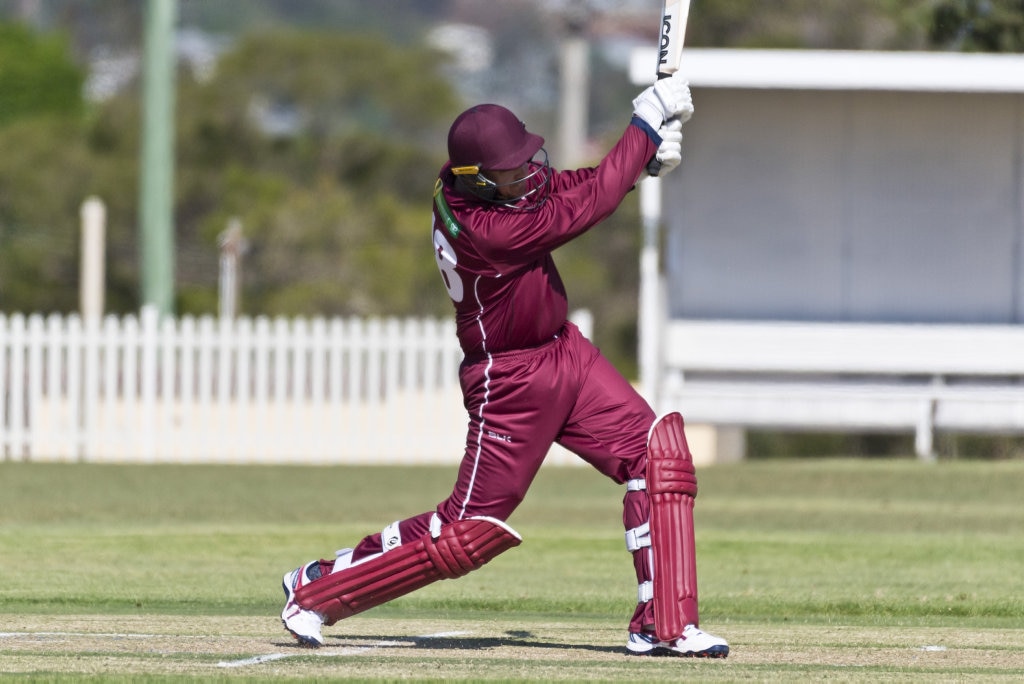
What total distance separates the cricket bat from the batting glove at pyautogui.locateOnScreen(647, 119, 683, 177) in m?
0.27

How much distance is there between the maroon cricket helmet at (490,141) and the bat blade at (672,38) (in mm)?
682

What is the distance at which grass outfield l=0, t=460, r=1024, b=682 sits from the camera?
6.77 m

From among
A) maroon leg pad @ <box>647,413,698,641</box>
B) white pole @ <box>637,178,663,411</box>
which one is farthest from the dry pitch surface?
white pole @ <box>637,178,663,411</box>

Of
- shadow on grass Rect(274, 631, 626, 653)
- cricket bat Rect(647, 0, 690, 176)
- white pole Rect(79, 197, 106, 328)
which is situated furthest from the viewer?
white pole Rect(79, 197, 106, 328)

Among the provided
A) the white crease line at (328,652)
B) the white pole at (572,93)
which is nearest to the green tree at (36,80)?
the white pole at (572,93)

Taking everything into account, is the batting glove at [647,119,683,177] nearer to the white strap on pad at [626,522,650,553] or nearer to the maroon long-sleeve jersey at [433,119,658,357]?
the maroon long-sleeve jersey at [433,119,658,357]

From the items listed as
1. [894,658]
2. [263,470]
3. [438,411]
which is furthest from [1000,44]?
[894,658]

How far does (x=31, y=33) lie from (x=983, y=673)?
2710 inches

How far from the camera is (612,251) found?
4284 cm

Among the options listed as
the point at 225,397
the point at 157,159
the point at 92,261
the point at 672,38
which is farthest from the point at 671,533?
the point at 157,159

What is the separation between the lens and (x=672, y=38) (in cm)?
726

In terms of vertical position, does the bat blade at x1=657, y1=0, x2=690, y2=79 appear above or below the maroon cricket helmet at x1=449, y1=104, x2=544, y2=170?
above

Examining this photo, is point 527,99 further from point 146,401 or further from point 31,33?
point 146,401

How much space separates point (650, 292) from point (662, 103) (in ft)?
40.1
